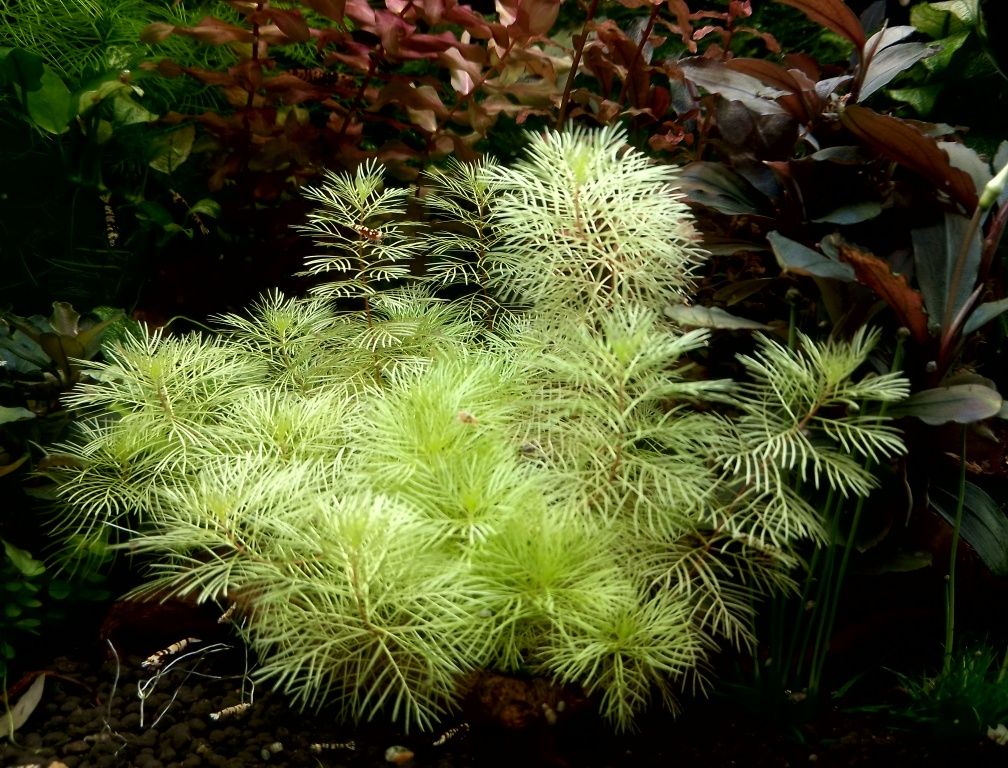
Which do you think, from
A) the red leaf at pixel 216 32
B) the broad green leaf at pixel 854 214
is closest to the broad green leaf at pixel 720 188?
the broad green leaf at pixel 854 214

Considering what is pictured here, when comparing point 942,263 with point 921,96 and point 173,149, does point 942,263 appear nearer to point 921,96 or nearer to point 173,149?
A: point 921,96

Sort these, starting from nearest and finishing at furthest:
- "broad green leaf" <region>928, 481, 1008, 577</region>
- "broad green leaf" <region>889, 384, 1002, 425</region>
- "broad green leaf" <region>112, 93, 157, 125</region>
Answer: "broad green leaf" <region>889, 384, 1002, 425</region>, "broad green leaf" <region>928, 481, 1008, 577</region>, "broad green leaf" <region>112, 93, 157, 125</region>

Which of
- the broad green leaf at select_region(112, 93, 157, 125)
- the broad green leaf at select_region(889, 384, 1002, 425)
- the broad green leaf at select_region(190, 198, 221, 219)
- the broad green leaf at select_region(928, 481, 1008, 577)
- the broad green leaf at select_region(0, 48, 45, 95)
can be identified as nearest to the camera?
the broad green leaf at select_region(889, 384, 1002, 425)

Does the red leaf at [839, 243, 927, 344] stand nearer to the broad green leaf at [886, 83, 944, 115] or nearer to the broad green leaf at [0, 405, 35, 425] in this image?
the broad green leaf at [886, 83, 944, 115]

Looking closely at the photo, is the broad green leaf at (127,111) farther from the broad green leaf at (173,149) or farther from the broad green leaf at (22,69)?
the broad green leaf at (22,69)

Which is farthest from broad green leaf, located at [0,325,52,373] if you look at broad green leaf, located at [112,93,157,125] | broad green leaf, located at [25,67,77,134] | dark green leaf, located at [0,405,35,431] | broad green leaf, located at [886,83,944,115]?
broad green leaf, located at [886,83,944,115]

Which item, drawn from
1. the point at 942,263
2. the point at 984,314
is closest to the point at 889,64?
the point at 942,263
